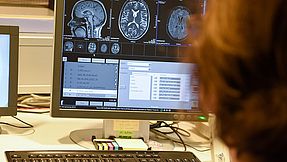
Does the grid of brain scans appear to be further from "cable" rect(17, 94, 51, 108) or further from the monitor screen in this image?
"cable" rect(17, 94, 51, 108)

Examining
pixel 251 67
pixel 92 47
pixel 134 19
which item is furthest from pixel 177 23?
pixel 251 67

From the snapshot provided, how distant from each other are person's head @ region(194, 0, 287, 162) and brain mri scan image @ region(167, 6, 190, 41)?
1084mm

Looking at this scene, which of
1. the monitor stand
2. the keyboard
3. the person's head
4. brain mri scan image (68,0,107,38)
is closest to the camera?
the person's head

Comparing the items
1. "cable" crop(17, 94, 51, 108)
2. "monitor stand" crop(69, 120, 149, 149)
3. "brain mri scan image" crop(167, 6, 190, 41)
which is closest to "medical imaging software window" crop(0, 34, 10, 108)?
"monitor stand" crop(69, 120, 149, 149)

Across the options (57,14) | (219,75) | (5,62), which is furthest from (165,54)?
(219,75)

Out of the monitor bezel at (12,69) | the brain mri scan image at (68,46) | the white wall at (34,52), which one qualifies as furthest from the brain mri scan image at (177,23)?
the white wall at (34,52)

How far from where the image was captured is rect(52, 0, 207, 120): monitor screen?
1.62m

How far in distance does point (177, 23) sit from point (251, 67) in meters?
1.13

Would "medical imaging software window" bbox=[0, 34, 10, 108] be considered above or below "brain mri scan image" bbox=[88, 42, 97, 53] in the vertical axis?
below

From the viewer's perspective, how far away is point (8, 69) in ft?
5.54

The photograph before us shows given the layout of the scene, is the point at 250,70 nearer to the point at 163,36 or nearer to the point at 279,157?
the point at 279,157

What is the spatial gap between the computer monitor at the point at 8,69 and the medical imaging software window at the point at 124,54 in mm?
158

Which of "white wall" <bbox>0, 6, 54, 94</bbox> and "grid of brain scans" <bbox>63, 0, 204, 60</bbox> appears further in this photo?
"white wall" <bbox>0, 6, 54, 94</bbox>

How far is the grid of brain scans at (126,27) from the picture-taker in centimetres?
162
